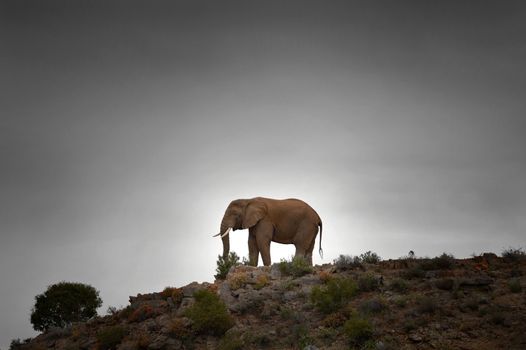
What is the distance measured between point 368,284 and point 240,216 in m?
13.1

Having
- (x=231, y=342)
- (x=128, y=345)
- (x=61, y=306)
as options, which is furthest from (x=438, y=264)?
(x=61, y=306)

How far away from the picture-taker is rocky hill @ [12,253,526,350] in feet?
68.9

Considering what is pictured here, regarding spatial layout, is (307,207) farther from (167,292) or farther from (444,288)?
(444,288)

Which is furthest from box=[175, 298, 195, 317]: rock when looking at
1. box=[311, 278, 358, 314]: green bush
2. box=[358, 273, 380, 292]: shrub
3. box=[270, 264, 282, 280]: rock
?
box=[358, 273, 380, 292]: shrub

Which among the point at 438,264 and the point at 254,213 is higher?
the point at 254,213

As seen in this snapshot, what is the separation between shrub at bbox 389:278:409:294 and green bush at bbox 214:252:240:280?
1032 centimetres

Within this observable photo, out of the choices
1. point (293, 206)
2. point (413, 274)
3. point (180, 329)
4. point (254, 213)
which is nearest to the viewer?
point (180, 329)

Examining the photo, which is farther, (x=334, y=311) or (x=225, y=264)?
(x=225, y=264)

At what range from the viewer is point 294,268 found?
28938mm

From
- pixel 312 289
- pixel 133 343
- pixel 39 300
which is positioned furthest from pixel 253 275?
pixel 39 300

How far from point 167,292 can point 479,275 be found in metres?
15.1

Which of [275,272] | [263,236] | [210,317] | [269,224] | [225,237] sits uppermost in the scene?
[269,224]

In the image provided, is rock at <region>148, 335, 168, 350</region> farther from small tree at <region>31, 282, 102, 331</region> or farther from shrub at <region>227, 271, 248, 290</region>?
small tree at <region>31, 282, 102, 331</region>

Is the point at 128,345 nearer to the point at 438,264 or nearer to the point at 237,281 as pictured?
the point at 237,281
